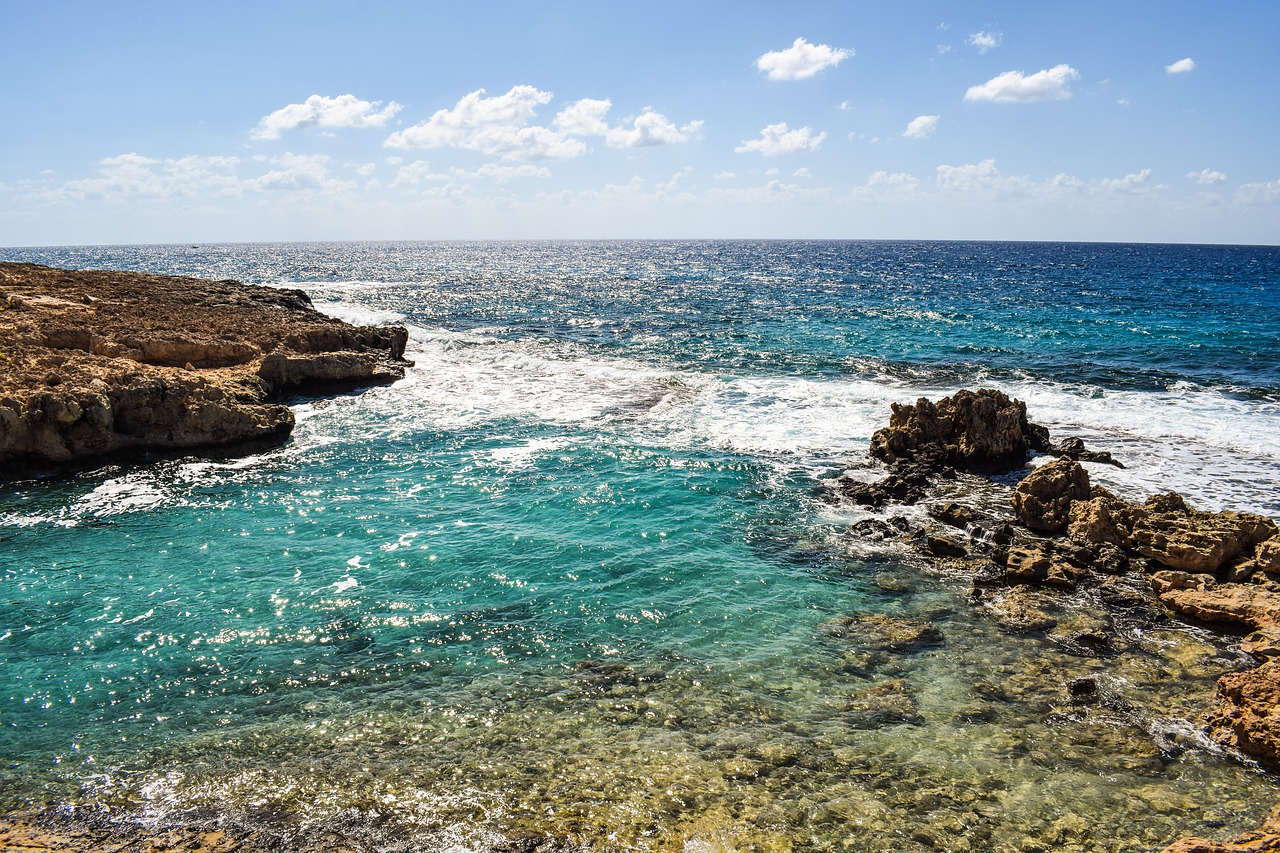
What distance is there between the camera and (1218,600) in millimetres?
13367

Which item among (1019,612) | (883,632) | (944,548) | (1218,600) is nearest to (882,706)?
(883,632)

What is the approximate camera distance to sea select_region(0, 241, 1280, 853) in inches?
345

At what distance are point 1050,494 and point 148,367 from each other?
2901 centimetres

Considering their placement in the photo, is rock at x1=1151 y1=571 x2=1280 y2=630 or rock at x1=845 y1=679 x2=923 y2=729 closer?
rock at x1=845 y1=679 x2=923 y2=729

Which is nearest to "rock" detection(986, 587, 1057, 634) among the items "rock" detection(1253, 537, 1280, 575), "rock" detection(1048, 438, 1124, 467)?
"rock" detection(1253, 537, 1280, 575)

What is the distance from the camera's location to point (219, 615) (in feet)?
44.9

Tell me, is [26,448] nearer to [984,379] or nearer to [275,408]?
[275,408]

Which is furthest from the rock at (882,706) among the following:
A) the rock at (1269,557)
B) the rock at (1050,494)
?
the rock at (1269,557)

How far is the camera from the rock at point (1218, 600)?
12797mm

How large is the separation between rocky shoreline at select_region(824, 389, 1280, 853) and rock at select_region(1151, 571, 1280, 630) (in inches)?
0.9

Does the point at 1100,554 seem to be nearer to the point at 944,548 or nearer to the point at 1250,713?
the point at 944,548

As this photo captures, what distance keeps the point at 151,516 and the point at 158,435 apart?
5.71 metres

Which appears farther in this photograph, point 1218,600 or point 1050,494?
point 1050,494

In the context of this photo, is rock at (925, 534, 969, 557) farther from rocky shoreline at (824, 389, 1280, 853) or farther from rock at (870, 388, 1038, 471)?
rock at (870, 388, 1038, 471)
